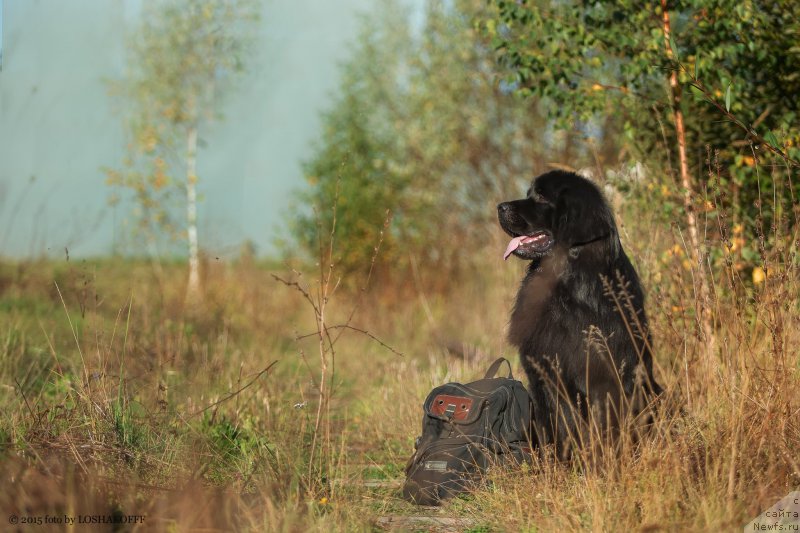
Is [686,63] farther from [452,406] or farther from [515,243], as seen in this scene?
[452,406]

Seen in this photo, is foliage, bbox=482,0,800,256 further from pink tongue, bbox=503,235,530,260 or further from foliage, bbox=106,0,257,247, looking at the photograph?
foliage, bbox=106,0,257,247

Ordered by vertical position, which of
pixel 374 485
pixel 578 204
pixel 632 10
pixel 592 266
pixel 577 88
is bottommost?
pixel 374 485

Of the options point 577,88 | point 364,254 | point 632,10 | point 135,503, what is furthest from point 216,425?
point 364,254

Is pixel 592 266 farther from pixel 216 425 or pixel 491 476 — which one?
pixel 216 425

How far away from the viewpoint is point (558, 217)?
4133 millimetres

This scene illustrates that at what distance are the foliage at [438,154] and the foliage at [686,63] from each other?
7.57 metres

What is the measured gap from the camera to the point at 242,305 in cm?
1038

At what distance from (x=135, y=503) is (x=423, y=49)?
14.5 m

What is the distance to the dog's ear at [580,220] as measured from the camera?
3.95 meters

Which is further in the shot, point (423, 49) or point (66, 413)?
point (423, 49)

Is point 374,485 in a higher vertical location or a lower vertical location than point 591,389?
lower

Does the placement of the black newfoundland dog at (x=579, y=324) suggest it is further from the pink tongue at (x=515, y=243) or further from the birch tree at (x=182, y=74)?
the birch tree at (x=182, y=74)

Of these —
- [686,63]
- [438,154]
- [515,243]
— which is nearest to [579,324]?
[515,243]

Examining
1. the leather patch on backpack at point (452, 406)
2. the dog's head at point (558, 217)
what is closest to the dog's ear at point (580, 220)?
the dog's head at point (558, 217)
